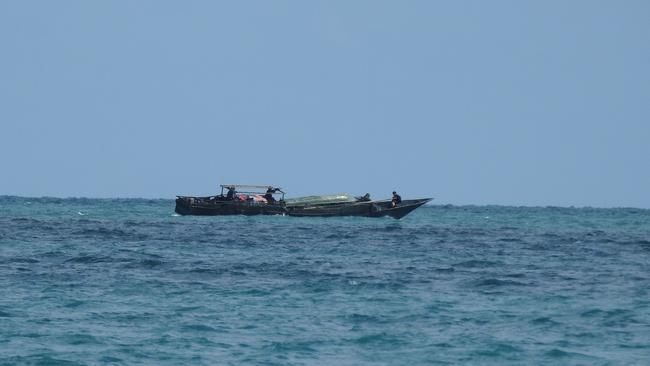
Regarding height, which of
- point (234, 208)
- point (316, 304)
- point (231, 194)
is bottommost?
point (316, 304)

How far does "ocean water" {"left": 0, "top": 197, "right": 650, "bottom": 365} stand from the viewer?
18.9 metres

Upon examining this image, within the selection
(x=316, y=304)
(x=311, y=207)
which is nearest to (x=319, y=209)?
(x=311, y=207)

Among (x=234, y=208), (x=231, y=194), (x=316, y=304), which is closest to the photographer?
(x=316, y=304)

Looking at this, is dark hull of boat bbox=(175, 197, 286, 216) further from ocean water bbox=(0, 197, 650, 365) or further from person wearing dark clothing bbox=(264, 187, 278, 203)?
ocean water bbox=(0, 197, 650, 365)

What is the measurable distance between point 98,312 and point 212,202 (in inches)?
1859

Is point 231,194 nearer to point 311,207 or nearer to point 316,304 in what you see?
point 311,207

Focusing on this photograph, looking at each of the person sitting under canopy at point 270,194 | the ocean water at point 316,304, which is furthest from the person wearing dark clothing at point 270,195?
the ocean water at point 316,304

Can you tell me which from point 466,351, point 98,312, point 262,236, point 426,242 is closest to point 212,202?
point 262,236

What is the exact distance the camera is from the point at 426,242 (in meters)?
46.3

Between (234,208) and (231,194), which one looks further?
(231,194)

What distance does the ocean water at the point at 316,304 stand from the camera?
1892 cm

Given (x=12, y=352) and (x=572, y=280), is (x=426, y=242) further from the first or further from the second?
(x=12, y=352)

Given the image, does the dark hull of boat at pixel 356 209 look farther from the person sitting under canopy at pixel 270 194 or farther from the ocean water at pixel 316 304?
the ocean water at pixel 316 304

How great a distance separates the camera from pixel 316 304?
24.4m
